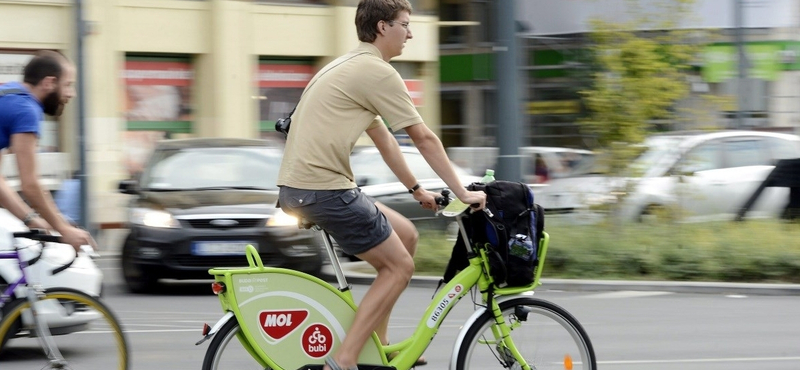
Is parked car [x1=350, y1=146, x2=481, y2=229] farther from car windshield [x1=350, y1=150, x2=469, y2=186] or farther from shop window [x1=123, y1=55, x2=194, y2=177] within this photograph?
shop window [x1=123, y1=55, x2=194, y2=177]

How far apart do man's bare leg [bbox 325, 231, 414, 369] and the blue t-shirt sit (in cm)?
149

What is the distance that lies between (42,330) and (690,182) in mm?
10633

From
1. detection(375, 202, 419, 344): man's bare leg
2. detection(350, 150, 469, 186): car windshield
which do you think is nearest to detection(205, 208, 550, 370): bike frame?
detection(375, 202, 419, 344): man's bare leg

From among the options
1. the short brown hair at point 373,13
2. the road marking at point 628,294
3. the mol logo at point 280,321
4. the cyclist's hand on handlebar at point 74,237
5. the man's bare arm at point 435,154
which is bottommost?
the road marking at point 628,294

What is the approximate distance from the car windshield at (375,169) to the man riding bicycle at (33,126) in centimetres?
1001

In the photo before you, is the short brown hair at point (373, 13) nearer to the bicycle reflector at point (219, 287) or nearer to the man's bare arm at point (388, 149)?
the man's bare arm at point (388, 149)

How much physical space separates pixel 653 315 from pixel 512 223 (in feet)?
16.0

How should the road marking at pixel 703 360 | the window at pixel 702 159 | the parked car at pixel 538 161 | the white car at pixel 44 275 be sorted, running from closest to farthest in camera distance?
the white car at pixel 44 275 → the road marking at pixel 703 360 → the window at pixel 702 159 → the parked car at pixel 538 161

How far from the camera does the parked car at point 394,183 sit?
15219 millimetres

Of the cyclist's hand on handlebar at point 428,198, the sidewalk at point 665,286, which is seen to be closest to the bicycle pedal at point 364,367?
the cyclist's hand on handlebar at point 428,198

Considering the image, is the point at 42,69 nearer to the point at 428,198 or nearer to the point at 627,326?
the point at 428,198

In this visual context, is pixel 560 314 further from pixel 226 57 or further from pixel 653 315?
pixel 226 57

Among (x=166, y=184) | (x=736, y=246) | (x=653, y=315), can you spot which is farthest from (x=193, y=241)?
(x=736, y=246)

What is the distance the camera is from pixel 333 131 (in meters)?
4.97
